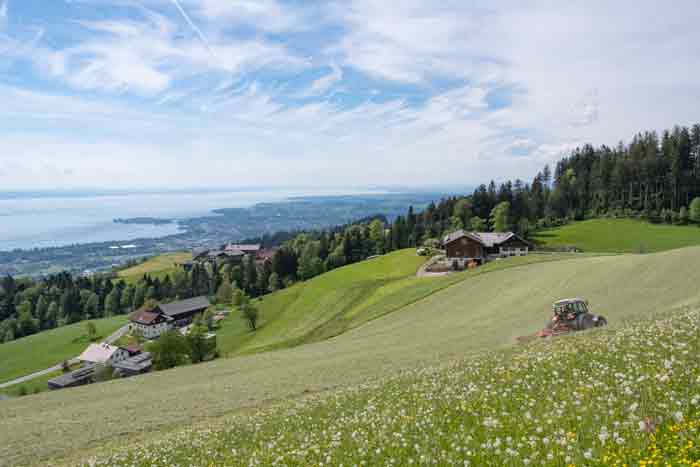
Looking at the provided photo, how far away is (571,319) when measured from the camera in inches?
981

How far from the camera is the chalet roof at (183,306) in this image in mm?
126750

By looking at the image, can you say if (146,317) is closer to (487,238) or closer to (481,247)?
(481,247)

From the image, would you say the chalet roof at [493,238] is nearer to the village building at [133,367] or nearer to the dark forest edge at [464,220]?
the dark forest edge at [464,220]

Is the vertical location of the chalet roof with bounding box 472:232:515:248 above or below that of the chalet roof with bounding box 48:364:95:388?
above

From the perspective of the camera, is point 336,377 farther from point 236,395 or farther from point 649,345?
point 649,345

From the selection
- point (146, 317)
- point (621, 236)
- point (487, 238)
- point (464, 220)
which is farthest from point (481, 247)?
point (146, 317)

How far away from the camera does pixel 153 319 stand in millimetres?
120562

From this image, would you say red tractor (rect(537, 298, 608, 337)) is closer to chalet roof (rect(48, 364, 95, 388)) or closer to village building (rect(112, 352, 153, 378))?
village building (rect(112, 352, 153, 378))

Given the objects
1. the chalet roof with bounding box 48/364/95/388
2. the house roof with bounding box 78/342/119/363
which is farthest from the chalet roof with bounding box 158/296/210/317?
the chalet roof with bounding box 48/364/95/388

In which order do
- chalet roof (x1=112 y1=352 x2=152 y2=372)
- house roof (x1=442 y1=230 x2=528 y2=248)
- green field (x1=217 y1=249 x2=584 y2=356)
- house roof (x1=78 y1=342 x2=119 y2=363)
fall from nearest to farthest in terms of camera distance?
green field (x1=217 y1=249 x2=584 y2=356) < chalet roof (x1=112 y1=352 x2=152 y2=372) < house roof (x1=442 y1=230 x2=528 y2=248) < house roof (x1=78 y1=342 x2=119 y2=363)

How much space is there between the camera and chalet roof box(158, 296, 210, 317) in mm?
126750

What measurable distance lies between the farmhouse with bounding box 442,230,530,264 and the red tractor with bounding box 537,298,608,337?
5944cm

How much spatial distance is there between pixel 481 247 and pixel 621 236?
40.0m

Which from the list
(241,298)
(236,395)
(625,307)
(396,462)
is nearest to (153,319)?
(241,298)
